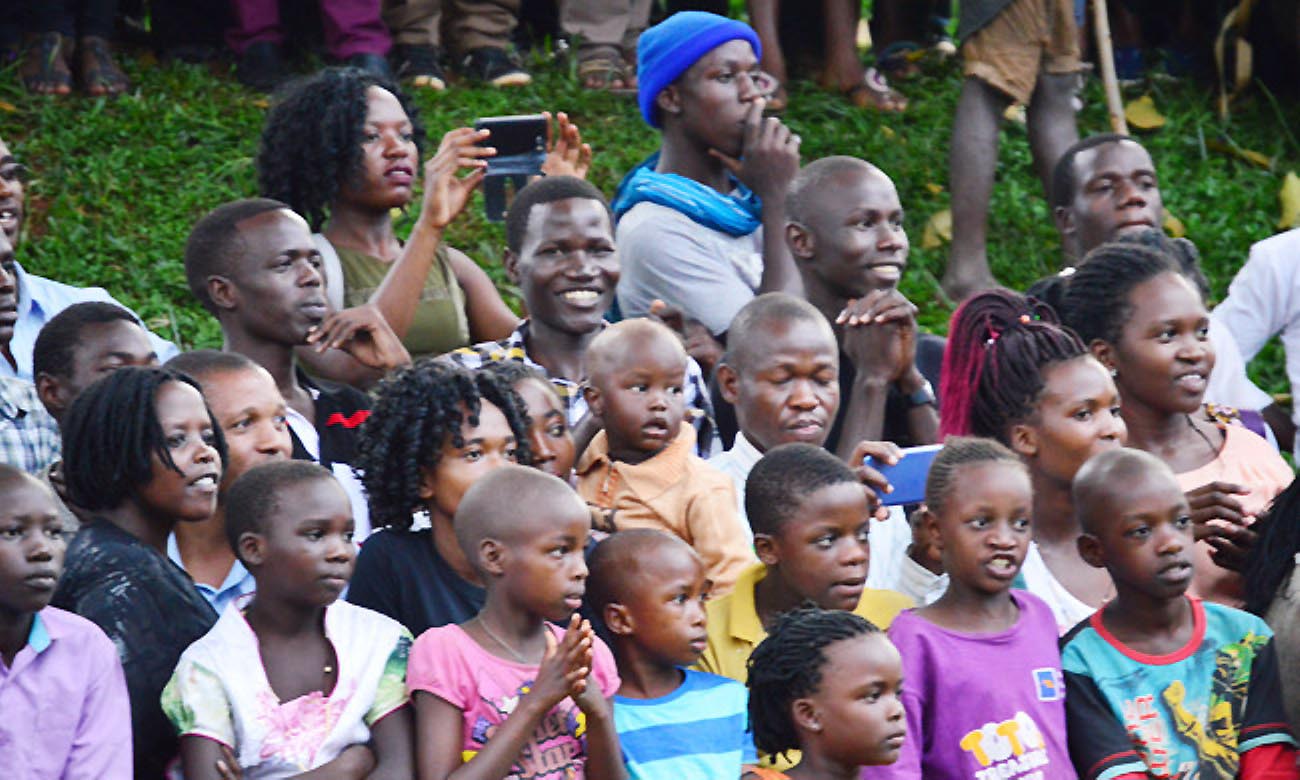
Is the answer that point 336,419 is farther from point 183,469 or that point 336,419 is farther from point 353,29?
point 353,29

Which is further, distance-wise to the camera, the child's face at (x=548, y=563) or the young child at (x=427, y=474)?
the young child at (x=427, y=474)

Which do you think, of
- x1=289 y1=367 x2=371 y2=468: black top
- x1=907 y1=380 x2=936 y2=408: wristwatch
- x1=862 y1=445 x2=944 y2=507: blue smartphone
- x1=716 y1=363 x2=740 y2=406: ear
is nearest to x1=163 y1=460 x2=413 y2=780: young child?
x1=289 y1=367 x2=371 y2=468: black top

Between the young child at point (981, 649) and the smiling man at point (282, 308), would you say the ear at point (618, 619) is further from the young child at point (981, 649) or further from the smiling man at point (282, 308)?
the smiling man at point (282, 308)

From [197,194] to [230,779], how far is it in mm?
4614

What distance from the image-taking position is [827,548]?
16.1ft

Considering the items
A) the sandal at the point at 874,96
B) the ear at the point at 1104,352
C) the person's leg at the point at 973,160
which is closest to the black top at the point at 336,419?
the ear at the point at 1104,352

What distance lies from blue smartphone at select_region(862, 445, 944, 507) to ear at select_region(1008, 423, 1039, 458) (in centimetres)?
28

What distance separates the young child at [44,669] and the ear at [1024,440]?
229 centimetres

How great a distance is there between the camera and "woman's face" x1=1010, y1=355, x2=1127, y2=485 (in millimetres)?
5395

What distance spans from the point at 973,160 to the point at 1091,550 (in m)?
3.61

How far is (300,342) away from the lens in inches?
232

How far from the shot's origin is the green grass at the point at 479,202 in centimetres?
825

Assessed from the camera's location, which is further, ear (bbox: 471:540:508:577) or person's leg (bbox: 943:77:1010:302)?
person's leg (bbox: 943:77:1010:302)

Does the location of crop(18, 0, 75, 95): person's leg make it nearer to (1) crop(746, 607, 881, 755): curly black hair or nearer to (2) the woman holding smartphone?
(2) the woman holding smartphone
